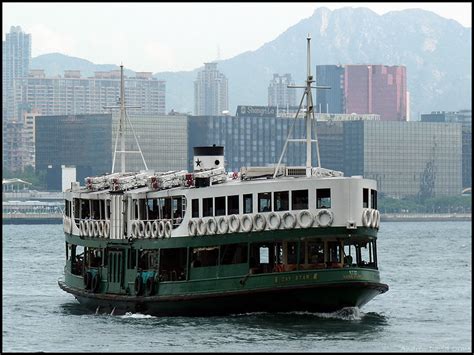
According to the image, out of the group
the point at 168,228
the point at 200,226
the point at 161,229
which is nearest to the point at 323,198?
the point at 200,226

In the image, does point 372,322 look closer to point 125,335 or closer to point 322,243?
point 322,243

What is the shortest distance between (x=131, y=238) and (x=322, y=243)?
7.32 meters

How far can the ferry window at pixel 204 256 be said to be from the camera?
54.4 m

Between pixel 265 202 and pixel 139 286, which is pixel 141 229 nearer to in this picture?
pixel 139 286

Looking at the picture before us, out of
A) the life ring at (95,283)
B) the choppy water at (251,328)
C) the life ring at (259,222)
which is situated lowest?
the choppy water at (251,328)

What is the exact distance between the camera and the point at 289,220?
52.7 metres

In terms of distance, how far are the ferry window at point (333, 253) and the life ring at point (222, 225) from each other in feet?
10.4

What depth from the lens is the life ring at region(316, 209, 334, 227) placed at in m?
52.3

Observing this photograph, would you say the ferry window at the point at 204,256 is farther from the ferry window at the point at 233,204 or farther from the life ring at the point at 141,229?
the life ring at the point at 141,229

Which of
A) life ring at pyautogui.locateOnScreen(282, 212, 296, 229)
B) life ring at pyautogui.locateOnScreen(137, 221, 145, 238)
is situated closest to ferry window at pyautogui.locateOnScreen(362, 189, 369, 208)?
life ring at pyautogui.locateOnScreen(282, 212, 296, 229)

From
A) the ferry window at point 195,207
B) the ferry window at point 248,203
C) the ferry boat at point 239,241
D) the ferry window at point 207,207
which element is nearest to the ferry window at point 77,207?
the ferry boat at point 239,241

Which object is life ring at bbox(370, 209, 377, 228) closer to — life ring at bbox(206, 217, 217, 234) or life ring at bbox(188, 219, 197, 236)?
life ring at bbox(206, 217, 217, 234)

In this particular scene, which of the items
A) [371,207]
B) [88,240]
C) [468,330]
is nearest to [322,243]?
[371,207]

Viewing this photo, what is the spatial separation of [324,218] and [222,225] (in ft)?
11.2
